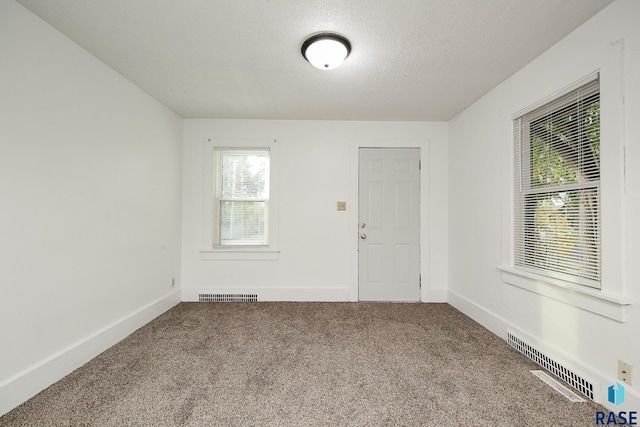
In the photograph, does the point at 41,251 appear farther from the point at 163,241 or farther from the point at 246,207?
the point at 246,207

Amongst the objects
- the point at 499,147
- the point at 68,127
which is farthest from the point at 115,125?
the point at 499,147

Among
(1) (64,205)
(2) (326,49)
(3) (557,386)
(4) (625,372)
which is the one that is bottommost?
(3) (557,386)

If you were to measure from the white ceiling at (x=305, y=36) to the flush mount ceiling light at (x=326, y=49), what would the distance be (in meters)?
0.06

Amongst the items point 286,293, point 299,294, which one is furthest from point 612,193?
point 286,293

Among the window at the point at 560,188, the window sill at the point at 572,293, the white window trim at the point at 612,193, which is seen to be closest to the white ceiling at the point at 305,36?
the white window trim at the point at 612,193

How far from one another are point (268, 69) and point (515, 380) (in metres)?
3.17

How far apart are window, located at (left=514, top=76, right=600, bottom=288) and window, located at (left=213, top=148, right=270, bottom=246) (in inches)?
116

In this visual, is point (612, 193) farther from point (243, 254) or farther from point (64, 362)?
point (64, 362)

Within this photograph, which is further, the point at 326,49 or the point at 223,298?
the point at 223,298

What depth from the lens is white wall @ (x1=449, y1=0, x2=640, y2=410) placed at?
1.60 m

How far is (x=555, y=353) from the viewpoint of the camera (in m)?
2.08

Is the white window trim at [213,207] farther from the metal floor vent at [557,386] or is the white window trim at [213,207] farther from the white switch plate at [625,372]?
the white switch plate at [625,372]

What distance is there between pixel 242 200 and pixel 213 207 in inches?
15.9

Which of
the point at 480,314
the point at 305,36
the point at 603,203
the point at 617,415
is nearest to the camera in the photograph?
the point at 617,415
